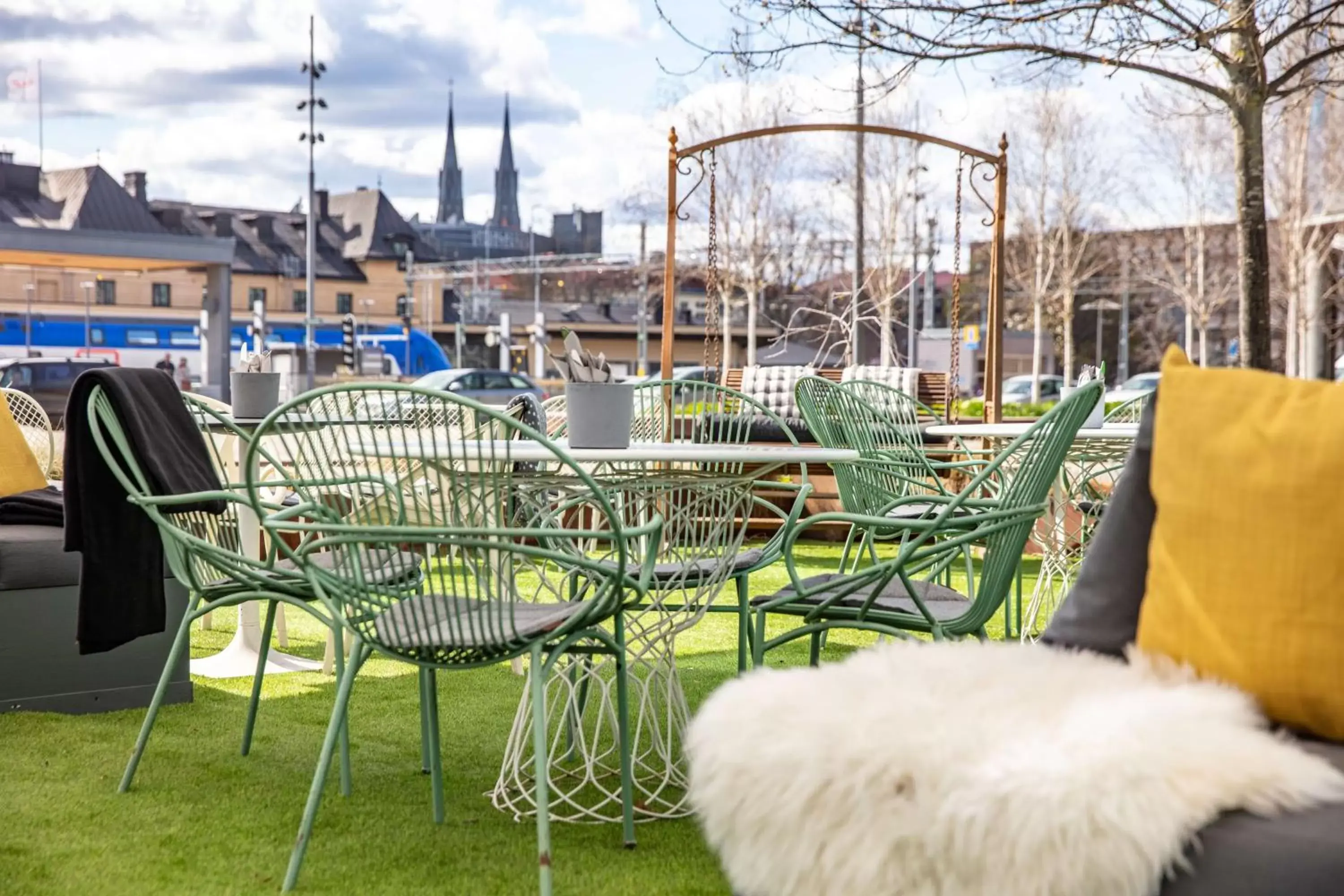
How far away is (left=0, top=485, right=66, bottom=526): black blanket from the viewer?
438 centimetres

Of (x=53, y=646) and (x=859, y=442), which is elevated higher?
(x=859, y=442)

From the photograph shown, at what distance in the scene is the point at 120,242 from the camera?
22469mm

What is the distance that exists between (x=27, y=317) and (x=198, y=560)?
57.7 meters

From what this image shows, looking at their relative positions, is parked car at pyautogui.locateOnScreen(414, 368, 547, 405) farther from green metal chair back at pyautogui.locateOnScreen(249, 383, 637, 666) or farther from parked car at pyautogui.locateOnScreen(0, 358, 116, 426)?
green metal chair back at pyautogui.locateOnScreen(249, 383, 637, 666)

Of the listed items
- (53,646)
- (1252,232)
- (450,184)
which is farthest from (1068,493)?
(450,184)

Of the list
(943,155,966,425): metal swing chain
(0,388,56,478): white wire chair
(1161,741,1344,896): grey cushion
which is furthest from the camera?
(943,155,966,425): metal swing chain

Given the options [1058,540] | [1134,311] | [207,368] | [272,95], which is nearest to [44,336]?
[272,95]

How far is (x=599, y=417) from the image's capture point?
3.03 metres

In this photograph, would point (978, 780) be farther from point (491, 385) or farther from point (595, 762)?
point (491, 385)

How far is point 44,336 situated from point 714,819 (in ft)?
201

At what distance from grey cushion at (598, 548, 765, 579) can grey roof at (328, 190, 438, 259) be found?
236 feet

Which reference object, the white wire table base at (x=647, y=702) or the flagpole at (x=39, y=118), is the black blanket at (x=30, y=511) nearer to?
the white wire table base at (x=647, y=702)

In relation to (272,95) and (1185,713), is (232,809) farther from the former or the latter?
(272,95)

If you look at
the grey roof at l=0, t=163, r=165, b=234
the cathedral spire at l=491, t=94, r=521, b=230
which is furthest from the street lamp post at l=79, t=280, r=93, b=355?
the cathedral spire at l=491, t=94, r=521, b=230
